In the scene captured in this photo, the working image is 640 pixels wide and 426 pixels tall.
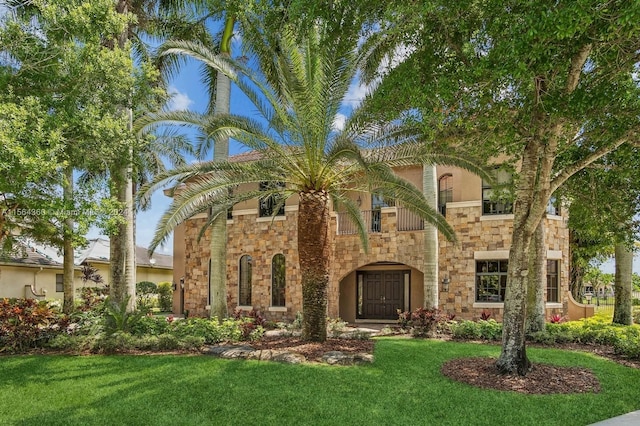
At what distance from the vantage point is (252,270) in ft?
68.5

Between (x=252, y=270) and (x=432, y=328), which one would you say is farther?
(x=252, y=270)

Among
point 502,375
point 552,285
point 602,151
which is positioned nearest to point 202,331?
point 502,375

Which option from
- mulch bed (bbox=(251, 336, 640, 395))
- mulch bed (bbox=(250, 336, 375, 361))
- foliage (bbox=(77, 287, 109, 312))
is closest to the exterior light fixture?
mulch bed (bbox=(250, 336, 375, 361))

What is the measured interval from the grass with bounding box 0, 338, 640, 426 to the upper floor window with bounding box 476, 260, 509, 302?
692 centimetres

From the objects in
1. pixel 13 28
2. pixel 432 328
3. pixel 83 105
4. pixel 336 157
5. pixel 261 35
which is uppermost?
pixel 261 35

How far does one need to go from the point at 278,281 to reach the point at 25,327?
1075 cm

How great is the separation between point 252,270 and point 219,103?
8.59 metres

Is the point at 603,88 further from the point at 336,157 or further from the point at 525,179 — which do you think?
the point at 336,157

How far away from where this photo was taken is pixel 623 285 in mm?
15266

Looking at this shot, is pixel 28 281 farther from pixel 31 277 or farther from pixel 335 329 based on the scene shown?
pixel 335 329

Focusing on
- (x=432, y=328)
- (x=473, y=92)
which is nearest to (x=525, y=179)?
(x=473, y=92)

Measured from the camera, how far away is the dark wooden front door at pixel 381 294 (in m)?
20.2

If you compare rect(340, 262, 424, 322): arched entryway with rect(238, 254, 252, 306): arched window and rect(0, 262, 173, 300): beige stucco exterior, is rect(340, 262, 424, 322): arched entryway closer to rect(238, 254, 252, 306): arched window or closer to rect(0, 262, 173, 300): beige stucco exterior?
rect(238, 254, 252, 306): arched window

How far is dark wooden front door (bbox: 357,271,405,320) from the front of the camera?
66.4 feet
